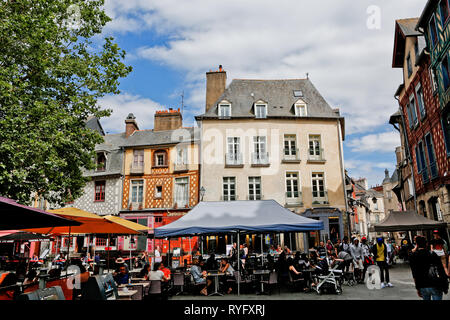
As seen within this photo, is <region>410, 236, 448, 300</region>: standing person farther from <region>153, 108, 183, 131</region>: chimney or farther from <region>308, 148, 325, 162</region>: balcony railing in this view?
<region>153, 108, 183, 131</region>: chimney

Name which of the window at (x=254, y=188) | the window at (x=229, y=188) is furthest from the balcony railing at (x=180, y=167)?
the window at (x=254, y=188)

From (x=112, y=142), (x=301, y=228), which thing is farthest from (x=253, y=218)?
(x=112, y=142)

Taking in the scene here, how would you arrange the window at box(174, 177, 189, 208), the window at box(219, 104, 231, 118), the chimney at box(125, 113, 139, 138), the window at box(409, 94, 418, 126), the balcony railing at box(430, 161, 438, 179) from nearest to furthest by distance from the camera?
the balcony railing at box(430, 161, 438, 179), the window at box(409, 94, 418, 126), the window at box(174, 177, 189, 208), the window at box(219, 104, 231, 118), the chimney at box(125, 113, 139, 138)

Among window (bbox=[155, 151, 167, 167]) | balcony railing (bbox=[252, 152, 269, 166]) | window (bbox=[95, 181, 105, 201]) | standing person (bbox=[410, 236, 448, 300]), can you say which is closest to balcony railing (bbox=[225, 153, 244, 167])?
balcony railing (bbox=[252, 152, 269, 166])

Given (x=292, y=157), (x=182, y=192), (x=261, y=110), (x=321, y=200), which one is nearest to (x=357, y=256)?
(x=321, y=200)

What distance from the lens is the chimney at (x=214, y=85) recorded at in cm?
2420

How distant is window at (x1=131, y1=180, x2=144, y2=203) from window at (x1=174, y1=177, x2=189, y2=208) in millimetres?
2513

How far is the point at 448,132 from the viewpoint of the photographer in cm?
1247

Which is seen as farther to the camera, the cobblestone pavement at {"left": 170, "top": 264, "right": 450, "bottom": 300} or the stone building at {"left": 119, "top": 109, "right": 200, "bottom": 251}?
the stone building at {"left": 119, "top": 109, "right": 200, "bottom": 251}

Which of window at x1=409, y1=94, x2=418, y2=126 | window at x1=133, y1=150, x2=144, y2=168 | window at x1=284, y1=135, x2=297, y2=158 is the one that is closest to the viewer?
window at x1=409, y1=94, x2=418, y2=126

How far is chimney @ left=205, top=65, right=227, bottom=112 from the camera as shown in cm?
2420

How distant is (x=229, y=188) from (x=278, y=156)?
388cm

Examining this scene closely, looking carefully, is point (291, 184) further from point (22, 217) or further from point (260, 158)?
point (22, 217)
